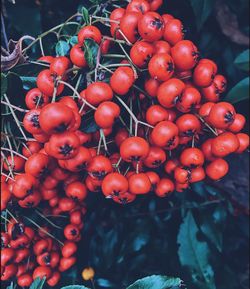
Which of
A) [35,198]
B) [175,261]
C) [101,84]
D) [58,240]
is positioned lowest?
[175,261]

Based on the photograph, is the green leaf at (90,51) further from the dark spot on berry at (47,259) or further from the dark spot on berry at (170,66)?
the dark spot on berry at (47,259)

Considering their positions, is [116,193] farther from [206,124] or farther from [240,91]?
[240,91]

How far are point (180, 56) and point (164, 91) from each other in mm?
147

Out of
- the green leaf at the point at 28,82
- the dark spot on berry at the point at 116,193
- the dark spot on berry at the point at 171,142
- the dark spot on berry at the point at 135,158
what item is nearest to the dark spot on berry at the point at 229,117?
the dark spot on berry at the point at 171,142

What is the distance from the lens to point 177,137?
1470 mm

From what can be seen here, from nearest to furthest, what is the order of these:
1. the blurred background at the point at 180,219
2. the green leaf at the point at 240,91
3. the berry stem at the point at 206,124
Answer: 1. the berry stem at the point at 206,124
2. the green leaf at the point at 240,91
3. the blurred background at the point at 180,219

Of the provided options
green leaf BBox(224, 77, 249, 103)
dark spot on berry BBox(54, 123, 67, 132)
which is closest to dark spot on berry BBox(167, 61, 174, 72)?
dark spot on berry BBox(54, 123, 67, 132)

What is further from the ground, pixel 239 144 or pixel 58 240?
pixel 239 144

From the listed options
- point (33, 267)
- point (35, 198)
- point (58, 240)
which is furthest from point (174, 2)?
point (33, 267)

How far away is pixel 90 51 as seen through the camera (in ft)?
4.62

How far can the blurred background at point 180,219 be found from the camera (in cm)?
213

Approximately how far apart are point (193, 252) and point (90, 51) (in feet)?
4.08

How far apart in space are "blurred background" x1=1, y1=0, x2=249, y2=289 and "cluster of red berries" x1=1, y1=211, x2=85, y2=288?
0.82 ft

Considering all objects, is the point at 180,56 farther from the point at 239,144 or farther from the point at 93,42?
the point at 239,144
